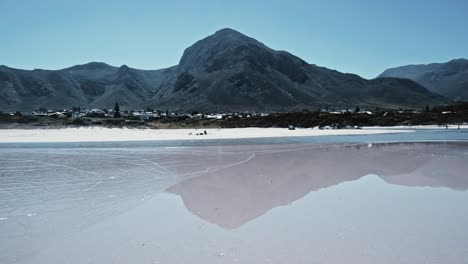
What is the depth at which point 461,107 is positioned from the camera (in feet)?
346

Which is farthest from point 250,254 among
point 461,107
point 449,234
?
point 461,107

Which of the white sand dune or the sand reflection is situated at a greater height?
the sand reflection

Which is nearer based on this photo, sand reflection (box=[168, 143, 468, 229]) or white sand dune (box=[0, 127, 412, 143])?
sand reflection (box=[168, 143, 468, 229])

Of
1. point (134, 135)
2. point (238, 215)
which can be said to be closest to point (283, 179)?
point (238, 215)

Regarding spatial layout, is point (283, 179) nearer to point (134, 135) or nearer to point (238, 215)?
point (238, 215)

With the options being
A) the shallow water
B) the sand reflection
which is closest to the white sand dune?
the sand reflection

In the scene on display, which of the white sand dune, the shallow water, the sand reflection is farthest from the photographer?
the white sand dune

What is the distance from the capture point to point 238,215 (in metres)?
11.1

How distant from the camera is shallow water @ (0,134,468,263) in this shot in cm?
788

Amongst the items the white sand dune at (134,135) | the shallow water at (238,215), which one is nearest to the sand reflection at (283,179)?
the shallow water at (238,215)

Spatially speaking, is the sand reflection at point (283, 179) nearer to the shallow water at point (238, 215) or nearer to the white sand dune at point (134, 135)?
the shallow water at point (238, 215)

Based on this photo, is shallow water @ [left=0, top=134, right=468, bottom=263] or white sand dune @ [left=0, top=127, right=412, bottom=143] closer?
shallow water @ [left=0, top=134, right=468, bottom=263]

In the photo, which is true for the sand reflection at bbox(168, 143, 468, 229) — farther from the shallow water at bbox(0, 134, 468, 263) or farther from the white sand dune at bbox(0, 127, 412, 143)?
the white sand dune at bbox(0, 127, 412, 143)

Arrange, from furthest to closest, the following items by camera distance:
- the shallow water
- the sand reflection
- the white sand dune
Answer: the white sand dune, the sand reflection, the shallow water
